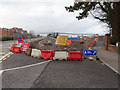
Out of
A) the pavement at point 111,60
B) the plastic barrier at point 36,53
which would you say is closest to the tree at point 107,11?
the pavement at point 111,60

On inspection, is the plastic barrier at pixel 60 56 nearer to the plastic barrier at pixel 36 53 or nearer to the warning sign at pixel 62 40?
the warning sign at pixel 62 40

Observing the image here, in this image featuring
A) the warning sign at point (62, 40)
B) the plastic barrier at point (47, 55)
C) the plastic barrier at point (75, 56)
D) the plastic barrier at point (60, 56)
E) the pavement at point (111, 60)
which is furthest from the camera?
the warning sign at point (62, 40)

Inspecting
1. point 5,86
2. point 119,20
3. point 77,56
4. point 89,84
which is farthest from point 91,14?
point 5,86

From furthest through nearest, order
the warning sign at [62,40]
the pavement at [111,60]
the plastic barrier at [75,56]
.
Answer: the warning sign at [62,40] → the plastic barrier at [75,56] → the pavement at [111,60]

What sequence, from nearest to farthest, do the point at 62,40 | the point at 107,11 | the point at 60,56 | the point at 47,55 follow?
1. the point at 60,56
2. the point at 47,55
3. the point at 62,40
4. the point at 107,11

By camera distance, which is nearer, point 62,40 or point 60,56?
point 60,56

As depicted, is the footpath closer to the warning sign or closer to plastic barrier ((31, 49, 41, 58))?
the warning sign

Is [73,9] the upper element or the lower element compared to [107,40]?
upper

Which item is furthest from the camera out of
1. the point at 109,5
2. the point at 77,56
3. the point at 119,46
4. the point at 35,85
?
the point at 109,5

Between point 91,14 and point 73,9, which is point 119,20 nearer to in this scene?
point 73,9

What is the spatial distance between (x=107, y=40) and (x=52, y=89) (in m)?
13.5

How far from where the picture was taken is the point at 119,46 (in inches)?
451

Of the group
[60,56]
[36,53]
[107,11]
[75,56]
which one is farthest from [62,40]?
[107,11]

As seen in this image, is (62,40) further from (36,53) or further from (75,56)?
(36,53)
